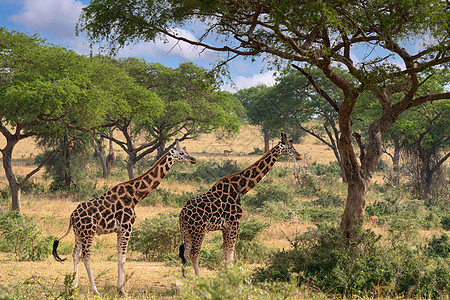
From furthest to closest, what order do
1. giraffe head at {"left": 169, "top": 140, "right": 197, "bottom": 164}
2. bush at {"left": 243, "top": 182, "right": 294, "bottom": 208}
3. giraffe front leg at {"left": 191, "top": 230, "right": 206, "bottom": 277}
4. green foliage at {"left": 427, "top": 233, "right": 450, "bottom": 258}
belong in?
1. bush at {"left": 243, "top": 182, "right": 294, "bottom": 208}
2. green foliage at {"left": 427, "top": 233, "right": 450, "bottom": 258}
3. giraffe head at {"left": 169, "top": 140, "right": 197, "bottom": 164}
4. giraffe front leg at {"left": 191, "top": 230, "right": 206, "bottom": 277}

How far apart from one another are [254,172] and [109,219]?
295 centimetres

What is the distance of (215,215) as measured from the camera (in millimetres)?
7883

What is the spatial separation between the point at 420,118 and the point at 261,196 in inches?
459

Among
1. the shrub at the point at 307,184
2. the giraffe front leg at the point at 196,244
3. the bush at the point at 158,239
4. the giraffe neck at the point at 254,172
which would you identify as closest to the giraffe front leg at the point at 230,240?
the giraffe front leg at the point at 196,244

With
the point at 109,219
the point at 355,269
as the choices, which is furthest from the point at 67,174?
the point at 355,269

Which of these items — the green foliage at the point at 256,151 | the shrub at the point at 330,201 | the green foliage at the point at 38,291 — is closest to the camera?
the green foliage at the point at 38,291

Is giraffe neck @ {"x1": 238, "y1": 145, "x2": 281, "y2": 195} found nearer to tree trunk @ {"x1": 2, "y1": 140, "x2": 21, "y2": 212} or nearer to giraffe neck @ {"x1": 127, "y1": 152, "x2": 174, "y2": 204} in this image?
giraffe neck @ {"x1": 127, "y1": 152, "x2": 174, "y2": 204}

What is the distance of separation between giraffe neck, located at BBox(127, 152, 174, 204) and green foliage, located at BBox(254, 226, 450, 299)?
8.94 ft

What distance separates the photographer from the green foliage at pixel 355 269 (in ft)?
25.2

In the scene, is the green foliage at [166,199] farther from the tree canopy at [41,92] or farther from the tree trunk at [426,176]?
the tree trunk at [426,176]

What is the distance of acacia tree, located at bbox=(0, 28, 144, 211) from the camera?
52.5 feet

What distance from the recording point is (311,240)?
9156 millimetres

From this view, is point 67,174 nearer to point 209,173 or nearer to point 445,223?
point 209,173

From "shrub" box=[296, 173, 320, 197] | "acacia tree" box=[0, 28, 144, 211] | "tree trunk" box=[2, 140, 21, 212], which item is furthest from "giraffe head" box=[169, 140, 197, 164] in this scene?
"shrub" box=[296, 173, 320, 197]
